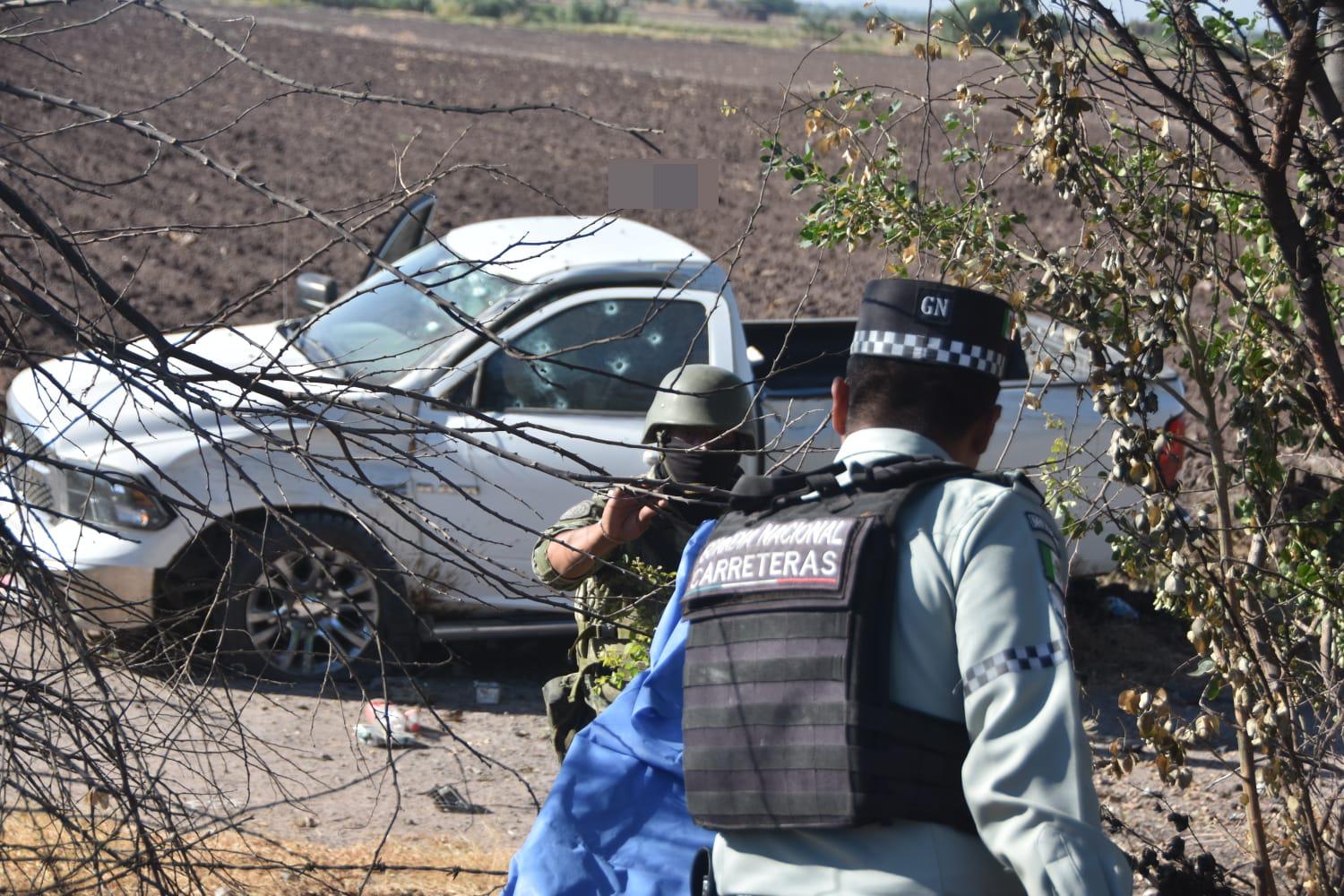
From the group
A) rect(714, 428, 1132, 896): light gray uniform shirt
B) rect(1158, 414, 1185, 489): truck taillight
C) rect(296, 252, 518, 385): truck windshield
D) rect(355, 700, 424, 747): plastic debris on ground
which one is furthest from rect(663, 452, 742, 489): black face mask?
rect(296, 252, 518, 385): truck windshield

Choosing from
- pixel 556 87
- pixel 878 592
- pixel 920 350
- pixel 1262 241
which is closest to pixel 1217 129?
pixel 1262 241

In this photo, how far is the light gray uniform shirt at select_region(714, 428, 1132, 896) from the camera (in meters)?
1.65

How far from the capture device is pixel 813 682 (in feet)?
6.00

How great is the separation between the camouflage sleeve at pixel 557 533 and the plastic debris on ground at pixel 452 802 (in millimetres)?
1493

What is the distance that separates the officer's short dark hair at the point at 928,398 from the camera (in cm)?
201

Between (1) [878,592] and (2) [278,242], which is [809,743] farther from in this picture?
Result: (2) [278,242]

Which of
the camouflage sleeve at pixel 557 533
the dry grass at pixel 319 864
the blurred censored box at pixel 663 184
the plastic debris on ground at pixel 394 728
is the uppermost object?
the blurred censored box at pixel 663 184

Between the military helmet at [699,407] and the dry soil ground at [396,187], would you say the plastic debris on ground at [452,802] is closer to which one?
the dry soil ground at [396,187]

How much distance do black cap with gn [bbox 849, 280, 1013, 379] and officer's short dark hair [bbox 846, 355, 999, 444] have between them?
1 cm

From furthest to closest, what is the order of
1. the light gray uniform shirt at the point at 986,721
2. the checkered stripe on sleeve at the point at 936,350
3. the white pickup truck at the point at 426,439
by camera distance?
the white pickup truck at the point at 426,439
the checkered stripe on sleeve at the point at 936,350
the light gray uniform shirt at the point at 986,721

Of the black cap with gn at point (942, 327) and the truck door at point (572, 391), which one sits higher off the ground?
the black cap with gn at point (942, 327)

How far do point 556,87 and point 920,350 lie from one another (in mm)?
24777

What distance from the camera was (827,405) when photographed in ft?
19.0

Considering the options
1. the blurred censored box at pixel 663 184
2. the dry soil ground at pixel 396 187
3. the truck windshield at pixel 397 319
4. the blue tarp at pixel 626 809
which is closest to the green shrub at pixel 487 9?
the dry soil ground at pixel 396 187
